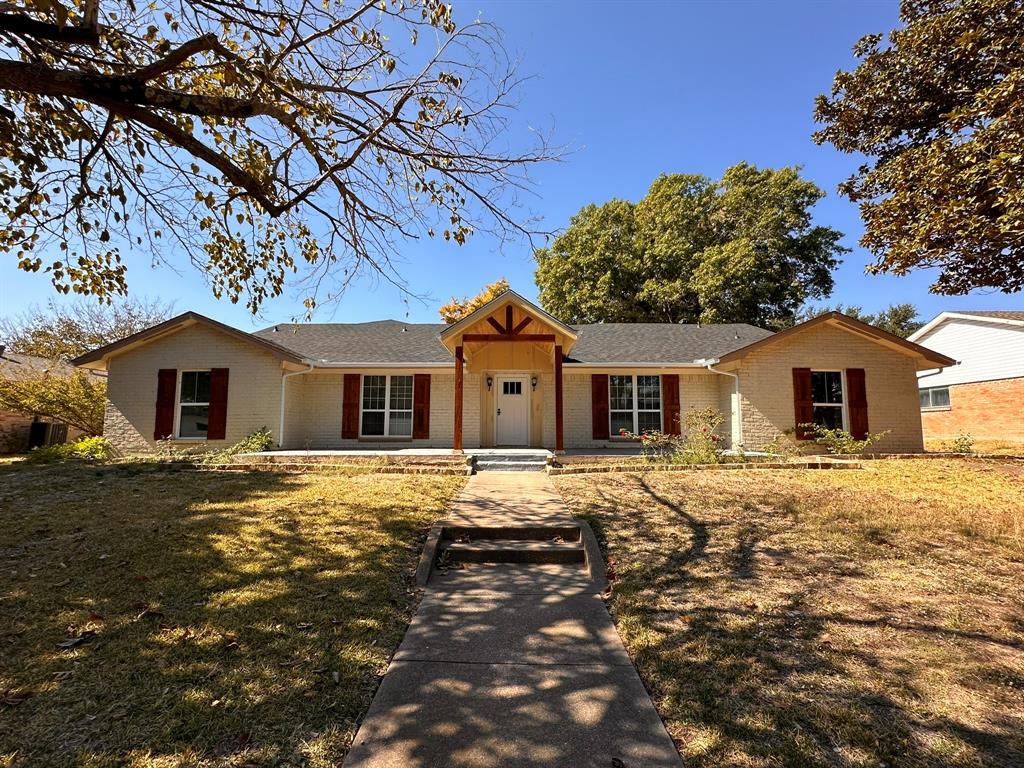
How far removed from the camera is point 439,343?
15.9 m

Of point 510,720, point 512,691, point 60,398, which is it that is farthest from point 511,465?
point 60,398

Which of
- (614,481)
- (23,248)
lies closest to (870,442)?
(614,481)

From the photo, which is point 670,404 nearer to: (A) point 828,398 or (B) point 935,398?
(A) point 828,398

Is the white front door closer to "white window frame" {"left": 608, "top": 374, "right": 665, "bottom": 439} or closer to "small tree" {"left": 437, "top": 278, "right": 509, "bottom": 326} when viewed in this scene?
"white window frame" {"left": 608, "top": 374, "right": 665, "bottom": 439}

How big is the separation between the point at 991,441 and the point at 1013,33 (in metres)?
17.7

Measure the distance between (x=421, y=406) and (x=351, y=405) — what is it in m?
2.18

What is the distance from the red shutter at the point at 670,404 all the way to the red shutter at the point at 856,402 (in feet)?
15.2

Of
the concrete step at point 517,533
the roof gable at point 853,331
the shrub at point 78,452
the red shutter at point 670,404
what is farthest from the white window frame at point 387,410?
the roof gable at point 853,331

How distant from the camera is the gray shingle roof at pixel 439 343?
48.3 ft

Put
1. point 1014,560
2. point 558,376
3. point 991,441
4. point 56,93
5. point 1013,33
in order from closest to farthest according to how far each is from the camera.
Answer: point 56,93
point 1014,560
point 1013,33
point 558,376
point 991,441

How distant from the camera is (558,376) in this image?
12031mm

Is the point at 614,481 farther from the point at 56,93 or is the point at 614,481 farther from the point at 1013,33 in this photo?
the point at 1013,33

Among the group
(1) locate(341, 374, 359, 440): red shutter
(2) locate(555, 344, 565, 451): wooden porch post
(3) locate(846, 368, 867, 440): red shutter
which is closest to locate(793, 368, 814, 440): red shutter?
(3) locate(846, 368, 867, 440): red shutter

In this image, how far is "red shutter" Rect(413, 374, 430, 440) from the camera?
14289 mm
